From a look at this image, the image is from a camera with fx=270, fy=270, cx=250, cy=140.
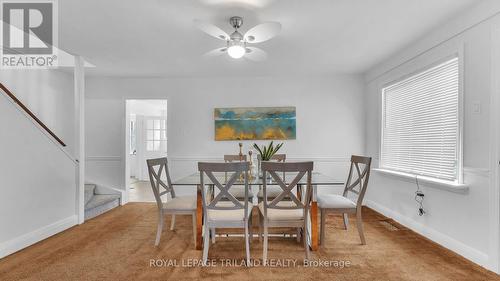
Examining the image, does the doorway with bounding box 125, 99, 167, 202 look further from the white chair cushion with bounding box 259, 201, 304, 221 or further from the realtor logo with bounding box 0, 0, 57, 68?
the white chair cushion with bounding box 259, 201, 304, 221

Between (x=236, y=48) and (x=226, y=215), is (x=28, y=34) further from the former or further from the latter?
(x=226, y=215)

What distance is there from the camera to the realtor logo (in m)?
2.50

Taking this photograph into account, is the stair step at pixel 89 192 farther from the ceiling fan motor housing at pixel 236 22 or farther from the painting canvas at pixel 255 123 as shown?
the ceiling fan motor housing at pixel 236 22

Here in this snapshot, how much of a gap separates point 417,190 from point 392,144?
37.5 inches

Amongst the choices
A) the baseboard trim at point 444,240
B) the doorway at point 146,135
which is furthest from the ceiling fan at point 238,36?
the doorway at point 146,135

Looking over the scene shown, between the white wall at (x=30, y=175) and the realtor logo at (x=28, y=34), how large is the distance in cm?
21

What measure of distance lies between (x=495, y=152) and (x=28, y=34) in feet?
16.4

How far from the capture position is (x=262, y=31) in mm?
2354


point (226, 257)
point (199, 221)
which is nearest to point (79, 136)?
point (199, 221)

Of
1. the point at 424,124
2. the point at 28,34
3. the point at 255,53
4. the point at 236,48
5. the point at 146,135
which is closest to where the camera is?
the point at 236,48

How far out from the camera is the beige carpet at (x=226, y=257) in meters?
2.31

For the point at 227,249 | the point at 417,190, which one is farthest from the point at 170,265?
the point at 417,190

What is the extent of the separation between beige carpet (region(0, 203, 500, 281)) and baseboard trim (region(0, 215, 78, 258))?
0.07 meters

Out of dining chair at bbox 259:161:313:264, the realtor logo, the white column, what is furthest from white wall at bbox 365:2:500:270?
the white column
